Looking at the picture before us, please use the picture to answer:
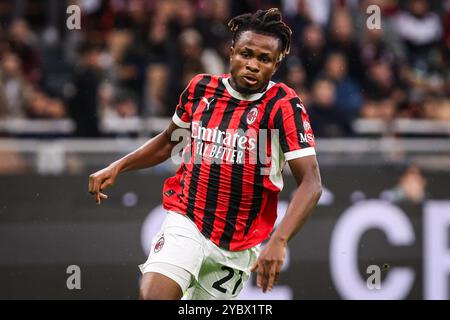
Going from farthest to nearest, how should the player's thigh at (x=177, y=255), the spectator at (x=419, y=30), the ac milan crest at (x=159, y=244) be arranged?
the spectator at (x=419, y=30)
the ac milan crest at (x=159, y=244)
the player's thigh at (x=177, y=255)

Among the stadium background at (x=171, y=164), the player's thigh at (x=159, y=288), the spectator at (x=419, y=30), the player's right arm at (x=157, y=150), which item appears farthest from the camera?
the spectator at (x=419, y=30)

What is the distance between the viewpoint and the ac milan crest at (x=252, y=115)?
577 centimetres

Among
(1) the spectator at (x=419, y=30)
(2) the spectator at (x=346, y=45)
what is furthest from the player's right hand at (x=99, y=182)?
(1) the spectator at (x=419, y=30)

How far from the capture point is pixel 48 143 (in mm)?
9156

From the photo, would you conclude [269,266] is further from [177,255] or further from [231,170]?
[231,170]

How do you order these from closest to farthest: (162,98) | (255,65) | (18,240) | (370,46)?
(255,65)
(18,240)
(162,98)
(370,46)

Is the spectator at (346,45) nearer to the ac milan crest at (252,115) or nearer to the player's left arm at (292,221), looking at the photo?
the ac milan crest at (252,115)

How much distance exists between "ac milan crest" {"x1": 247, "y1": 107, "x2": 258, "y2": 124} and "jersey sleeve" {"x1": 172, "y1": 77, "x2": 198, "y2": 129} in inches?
17.5

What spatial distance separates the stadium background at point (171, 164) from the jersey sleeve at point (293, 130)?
10.7 ft

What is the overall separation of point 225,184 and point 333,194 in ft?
10.6

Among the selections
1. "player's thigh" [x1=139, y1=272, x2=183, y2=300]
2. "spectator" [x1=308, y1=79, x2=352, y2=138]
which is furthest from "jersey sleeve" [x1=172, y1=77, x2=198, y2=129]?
"spectator" [x1=308, y1=79, x2=352, y2=138]

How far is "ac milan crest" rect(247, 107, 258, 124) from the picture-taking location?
5.77 meters
